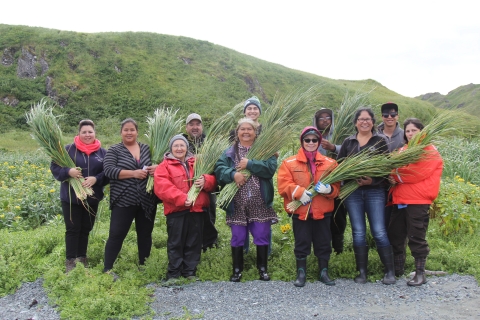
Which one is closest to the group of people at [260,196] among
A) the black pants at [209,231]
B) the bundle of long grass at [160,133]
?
the bundle of long grass at [160,133]

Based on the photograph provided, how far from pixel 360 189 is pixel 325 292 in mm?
1135

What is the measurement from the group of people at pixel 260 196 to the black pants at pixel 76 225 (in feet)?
0.04

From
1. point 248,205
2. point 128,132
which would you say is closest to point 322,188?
point 248,205

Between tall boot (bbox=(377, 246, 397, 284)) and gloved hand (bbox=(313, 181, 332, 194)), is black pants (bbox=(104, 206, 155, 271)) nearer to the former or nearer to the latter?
gloved hand (bbox=(313, 181, 332, 194))

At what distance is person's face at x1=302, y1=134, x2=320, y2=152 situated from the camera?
156 inches

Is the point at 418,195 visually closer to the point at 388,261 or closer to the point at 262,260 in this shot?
the point at 388,261

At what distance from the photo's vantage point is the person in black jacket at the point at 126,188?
415 centimetres

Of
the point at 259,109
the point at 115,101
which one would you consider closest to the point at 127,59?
the point at 115,101

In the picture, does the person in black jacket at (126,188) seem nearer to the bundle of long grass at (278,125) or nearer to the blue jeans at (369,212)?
the bundle of long grass at (278,125)

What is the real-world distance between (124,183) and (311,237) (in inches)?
83.0

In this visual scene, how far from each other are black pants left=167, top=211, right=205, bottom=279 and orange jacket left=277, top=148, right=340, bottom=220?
1061 mm

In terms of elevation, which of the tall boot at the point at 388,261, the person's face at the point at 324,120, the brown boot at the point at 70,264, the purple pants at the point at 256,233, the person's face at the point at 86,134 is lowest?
the brown boot at the point at 70,264

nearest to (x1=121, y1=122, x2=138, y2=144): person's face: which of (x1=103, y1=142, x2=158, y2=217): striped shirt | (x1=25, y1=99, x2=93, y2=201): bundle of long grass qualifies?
(x1=103, y1=142, x2=158, y2=217): striped shirt

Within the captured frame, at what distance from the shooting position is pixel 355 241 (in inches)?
161
